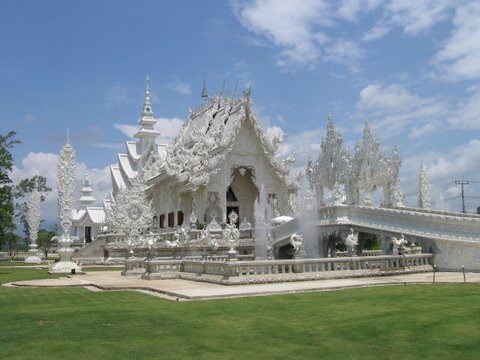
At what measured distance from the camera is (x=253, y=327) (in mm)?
8008

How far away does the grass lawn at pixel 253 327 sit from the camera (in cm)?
641

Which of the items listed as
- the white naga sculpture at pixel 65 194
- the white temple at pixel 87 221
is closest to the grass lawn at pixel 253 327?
the white naga sculpture at pixel 65 194

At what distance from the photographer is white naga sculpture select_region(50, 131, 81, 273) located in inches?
1030

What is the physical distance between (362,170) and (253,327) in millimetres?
21573

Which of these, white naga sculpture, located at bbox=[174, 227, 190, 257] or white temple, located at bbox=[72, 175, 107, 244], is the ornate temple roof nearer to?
white naga sculpture, located at bbox=[174, 227, 190, 257]

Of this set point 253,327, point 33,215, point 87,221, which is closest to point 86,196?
point 87,221

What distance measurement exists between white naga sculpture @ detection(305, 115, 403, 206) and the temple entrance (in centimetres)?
1136

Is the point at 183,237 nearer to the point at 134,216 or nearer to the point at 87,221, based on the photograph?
Result: the point at 134,216

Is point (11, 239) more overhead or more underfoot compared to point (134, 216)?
more underfoot

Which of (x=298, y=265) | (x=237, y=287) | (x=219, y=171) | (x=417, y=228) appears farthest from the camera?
(x=219, y=171)

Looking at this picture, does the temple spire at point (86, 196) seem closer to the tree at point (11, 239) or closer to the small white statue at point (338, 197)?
the tree at point (11, 239)

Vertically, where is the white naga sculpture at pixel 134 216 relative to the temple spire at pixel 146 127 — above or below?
below

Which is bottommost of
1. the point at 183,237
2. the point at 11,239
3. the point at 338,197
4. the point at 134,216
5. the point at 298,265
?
the point at 298,265

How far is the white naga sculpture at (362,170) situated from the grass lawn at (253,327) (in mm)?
16439
